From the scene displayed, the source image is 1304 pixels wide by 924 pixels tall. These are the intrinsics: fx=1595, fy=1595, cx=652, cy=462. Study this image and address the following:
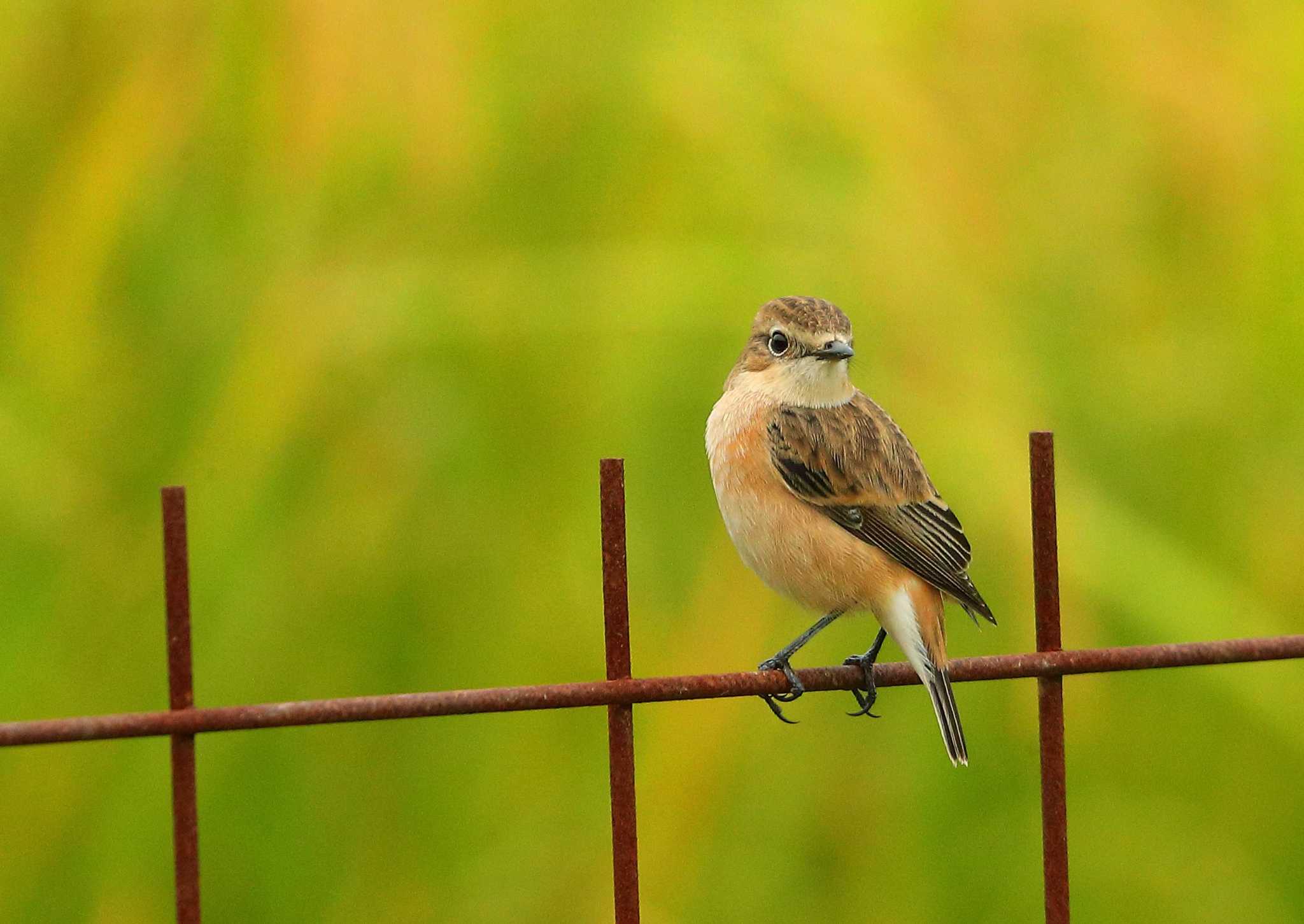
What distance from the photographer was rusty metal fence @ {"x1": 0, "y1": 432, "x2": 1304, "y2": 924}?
6.28ft

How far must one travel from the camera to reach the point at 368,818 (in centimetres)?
323

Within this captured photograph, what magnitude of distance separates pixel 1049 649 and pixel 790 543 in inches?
39.0

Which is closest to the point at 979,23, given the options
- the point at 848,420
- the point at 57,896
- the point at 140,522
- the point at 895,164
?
the point at 895,164

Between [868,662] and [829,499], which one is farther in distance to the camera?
[829,499]

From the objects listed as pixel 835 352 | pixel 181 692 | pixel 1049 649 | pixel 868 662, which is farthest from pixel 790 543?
pixel 181 692

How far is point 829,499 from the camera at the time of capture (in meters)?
3.23

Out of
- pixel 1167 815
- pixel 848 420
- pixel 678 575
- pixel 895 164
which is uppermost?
pixel 895 164

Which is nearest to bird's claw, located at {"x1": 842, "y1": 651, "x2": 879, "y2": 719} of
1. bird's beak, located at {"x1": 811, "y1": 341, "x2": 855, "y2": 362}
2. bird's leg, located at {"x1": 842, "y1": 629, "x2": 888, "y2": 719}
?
bird's leg, located at {"x1": 842, "y1": 629, "x2": 888, "y2": 719}

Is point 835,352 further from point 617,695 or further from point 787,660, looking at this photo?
point 617,695

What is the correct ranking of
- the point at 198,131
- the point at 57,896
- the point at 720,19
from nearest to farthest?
1. the point at 57,896
2. the point at 198,131
3. the point at 720,19

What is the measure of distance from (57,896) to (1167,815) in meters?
2.35

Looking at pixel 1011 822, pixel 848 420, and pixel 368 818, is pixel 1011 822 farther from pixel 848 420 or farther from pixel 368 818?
pixel 368 818

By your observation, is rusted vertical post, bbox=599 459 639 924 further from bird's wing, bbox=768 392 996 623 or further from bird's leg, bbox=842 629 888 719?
bird's wing, bbox=768 392 996 623

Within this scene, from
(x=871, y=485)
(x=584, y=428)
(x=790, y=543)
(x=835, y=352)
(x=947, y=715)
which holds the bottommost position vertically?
(x=947, y=715)
